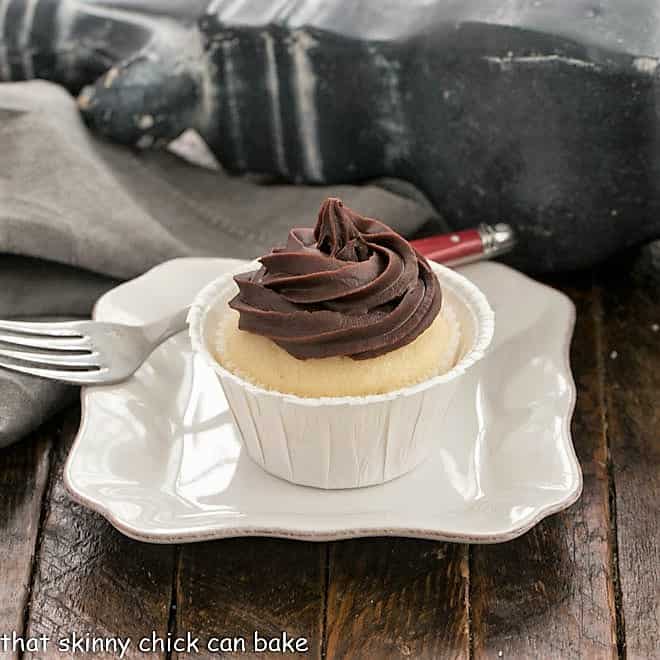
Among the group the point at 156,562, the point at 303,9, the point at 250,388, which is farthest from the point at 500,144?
the point at 156,562

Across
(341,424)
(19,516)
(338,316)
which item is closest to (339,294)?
(338,316)

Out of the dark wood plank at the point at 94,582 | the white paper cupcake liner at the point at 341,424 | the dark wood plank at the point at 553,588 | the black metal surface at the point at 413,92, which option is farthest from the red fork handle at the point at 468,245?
the dark wood plank at the point at 94,582

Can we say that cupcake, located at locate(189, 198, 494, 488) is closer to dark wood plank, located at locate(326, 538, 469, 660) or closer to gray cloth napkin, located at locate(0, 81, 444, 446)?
dark wood plank, located at locate(326, 538, 469, 660)

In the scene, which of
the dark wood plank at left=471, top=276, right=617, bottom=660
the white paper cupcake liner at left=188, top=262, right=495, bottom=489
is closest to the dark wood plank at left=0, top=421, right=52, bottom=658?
the white paper cupcake liner at left=188, top=262, right=495, bottom=489

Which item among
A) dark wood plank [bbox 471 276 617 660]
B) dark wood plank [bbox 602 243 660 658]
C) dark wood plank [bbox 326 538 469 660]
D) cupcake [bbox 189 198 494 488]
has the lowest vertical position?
dark wood plank [bbox 602 243 660 658]

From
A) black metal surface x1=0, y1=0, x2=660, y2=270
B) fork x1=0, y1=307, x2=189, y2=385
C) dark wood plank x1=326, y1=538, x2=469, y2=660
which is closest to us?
dark wood plank x1=326, y1=538, x2=469, y2=660

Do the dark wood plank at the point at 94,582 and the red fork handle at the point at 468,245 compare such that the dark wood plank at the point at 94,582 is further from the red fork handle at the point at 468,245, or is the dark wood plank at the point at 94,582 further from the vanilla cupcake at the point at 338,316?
the red fork handle at the point at 468,245
